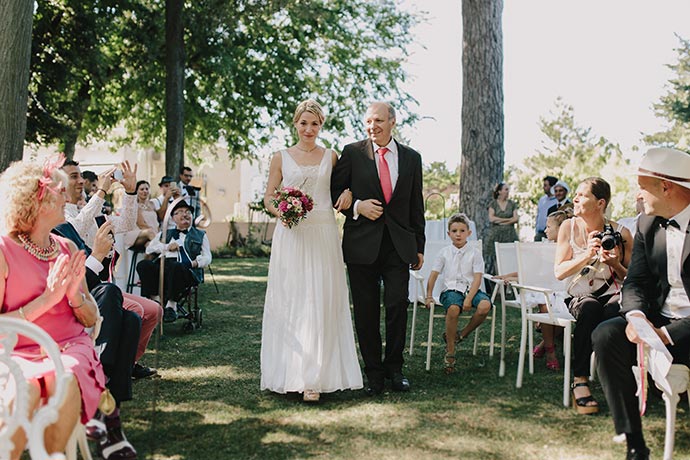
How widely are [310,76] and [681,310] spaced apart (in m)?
18.6

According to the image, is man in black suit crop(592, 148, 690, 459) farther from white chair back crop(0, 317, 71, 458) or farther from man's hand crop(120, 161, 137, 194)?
man's hand crop(120, 161, 137, 194)

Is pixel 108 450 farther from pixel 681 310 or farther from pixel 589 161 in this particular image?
pixel 589 161

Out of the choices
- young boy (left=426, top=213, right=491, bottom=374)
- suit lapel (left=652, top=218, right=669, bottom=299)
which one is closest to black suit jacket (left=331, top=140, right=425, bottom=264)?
young boy (left=426, top=213, right=491, bottom=374)

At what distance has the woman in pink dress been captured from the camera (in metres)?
3.15

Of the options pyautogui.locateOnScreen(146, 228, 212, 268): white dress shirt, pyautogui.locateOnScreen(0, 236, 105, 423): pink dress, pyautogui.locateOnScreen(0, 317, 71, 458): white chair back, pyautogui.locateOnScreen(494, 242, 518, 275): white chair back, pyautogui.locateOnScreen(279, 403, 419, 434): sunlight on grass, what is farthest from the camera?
pyautogui.locateOnScreen(146, 228, 212, 268): white dress shirt

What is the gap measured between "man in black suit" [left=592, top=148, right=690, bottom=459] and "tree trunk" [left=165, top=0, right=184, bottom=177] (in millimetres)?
12891

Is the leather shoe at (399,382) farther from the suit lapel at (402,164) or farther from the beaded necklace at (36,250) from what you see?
the beaded necklace at (36,250)

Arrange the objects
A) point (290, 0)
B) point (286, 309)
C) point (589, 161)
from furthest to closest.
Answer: point (589, 161) < point (290, 0) < point (286, 309)

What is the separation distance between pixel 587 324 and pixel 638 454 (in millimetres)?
1263

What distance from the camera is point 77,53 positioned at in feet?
54.8

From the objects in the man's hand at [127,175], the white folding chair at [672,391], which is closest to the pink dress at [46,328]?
the man's hand at [127,175]

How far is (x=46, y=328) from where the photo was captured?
3.34m

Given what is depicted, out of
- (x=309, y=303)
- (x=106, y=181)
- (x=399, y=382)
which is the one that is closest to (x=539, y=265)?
(x=399, y=382)

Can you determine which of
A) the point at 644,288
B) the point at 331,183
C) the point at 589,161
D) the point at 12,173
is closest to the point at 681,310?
the point at 644,288
